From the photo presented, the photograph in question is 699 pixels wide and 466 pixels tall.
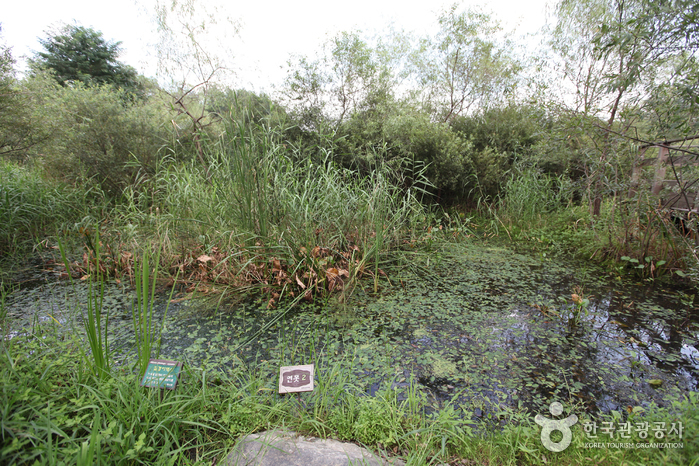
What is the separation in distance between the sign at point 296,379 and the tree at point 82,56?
56.4ft

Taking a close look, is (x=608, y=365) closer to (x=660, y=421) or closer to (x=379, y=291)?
(x=660, y=421)

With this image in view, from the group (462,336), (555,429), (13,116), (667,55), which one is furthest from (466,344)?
(13,116)

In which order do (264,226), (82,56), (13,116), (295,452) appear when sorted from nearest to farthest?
(295,452) → (264,226) → (13,116) → (82,56)

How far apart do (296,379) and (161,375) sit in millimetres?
533

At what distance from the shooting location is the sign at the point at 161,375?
1232 millimetres

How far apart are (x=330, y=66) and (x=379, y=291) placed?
509cm

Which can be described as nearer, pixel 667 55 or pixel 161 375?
pixel 161 375

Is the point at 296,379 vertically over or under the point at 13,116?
under

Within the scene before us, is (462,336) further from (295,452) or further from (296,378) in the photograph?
(295,452)

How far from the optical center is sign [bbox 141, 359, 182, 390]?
123cm

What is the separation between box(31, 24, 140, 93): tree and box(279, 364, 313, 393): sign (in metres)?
17.2

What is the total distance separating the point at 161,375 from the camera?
125cm

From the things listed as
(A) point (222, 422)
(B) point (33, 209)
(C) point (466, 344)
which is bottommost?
(A) point (222, 422)

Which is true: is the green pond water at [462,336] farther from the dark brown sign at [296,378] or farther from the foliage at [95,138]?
the foliage at [95,138]
